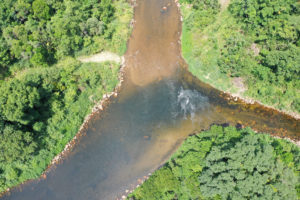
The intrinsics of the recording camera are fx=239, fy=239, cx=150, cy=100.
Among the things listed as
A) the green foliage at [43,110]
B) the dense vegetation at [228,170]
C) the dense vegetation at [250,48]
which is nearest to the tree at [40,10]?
the green foliage at [43,110]

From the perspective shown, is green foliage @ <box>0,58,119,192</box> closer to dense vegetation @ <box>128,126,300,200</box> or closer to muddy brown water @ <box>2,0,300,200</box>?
muddy brown water @ <box>2,0,300,200</box>

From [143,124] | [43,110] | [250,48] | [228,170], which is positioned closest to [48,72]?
[43,110]

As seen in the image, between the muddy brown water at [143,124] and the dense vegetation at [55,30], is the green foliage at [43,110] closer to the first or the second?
the muddy brown water at [143,124]

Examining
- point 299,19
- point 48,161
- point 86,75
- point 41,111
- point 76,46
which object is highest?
point 299,19

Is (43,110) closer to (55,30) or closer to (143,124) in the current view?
(55,30)

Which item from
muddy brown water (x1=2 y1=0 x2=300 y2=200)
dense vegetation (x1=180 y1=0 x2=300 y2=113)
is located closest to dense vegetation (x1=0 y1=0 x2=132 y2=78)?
muddy brown water (x1=2 y1=0 x2=300 y2=200)

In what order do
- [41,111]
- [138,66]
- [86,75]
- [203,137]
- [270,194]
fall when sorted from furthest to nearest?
[138,66] → [86,75] → [41,111] → [203,137] → [270,194]

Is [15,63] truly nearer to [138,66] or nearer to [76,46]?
[76,46]

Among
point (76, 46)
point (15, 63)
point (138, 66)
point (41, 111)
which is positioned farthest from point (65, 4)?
point (41, 111)
